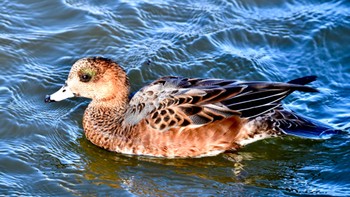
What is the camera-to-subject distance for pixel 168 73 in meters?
9.31

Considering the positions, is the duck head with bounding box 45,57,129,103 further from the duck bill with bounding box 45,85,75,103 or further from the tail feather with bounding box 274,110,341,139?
the tail feather with bounding box 274,110,341,139

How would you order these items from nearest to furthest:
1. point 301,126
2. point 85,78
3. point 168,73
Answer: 1. point 301,126
2. point 85,78
3. point 168,73


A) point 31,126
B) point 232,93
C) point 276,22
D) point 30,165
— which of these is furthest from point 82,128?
point 276,22

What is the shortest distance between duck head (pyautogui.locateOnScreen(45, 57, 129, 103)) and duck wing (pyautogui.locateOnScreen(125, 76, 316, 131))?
42cm

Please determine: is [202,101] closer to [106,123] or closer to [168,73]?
[106,123]

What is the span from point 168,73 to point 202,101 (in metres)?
1.67

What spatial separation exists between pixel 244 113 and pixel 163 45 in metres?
2.23

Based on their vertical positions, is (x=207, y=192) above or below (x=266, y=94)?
below

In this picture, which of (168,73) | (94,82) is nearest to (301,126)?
(168,73)

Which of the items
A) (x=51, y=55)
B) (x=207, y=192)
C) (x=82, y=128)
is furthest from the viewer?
(x=51, y=55)

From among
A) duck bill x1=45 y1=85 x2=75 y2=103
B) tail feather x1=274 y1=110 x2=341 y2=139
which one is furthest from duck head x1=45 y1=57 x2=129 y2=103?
tail feather x1=274 y1=110 x2=341 y2=139

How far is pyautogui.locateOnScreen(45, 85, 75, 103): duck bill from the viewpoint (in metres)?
8.16

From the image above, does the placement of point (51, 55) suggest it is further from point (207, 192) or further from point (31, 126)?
point (207, 192)

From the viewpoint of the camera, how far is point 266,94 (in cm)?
779
